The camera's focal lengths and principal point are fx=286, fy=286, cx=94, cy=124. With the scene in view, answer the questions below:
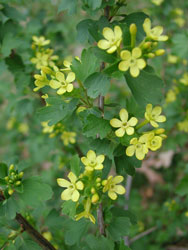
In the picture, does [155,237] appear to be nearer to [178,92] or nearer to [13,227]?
[178,92]

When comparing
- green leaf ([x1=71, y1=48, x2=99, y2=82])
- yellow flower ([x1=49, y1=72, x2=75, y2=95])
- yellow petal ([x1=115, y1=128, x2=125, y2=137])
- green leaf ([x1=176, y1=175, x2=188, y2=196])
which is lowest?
green leaf ([x1=176, y1=175, x2=188, y2=196])

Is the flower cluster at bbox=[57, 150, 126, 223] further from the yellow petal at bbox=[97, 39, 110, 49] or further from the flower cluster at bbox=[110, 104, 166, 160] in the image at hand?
the yellow petal at bbox=[97, 39, 110, 49]

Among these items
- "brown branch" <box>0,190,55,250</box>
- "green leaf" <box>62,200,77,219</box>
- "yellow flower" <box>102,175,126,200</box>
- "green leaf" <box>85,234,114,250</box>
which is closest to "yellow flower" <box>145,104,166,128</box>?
"yellow flower" <box>102,175,126,200</box>

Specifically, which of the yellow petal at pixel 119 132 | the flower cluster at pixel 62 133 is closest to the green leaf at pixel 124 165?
the yellow petal at pixel 119 132

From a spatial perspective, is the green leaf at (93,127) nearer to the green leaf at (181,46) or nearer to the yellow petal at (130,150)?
the yellow petal at (130,150)

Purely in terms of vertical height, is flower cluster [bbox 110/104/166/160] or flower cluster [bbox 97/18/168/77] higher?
flower cluster [bbox 97/18/168/77]

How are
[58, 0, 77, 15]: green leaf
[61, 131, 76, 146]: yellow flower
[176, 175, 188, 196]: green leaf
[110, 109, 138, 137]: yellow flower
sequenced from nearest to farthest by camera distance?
1. [110, 109, 138, 137]: yellow flower
2. [58, 0, 77, 15]: green leaf
3. [176, 175, 188, 196]: green leaf
4. [61, 131, 76, 146]: yellow flower
